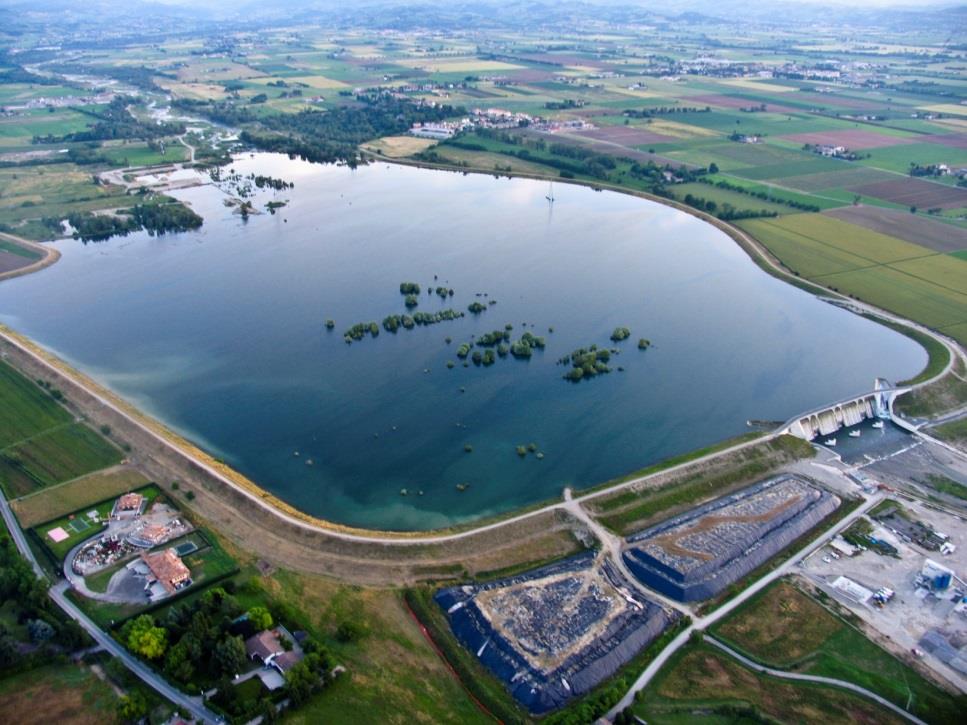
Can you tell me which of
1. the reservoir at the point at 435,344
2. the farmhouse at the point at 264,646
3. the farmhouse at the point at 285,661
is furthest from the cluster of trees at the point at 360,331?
the farmhouse at the point at 285,661

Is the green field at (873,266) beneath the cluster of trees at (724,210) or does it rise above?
beneath

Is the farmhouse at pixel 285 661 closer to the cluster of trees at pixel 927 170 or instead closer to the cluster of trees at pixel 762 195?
the cluster of trees at pixel 762 195

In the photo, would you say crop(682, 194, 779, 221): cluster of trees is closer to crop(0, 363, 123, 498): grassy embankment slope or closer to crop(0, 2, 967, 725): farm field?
crop(0, 2, 967, 725): farm field

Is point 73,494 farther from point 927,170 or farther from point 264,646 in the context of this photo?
point 927,170

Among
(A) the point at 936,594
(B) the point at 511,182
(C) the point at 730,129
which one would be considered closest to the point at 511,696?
(A) the point at 936,594

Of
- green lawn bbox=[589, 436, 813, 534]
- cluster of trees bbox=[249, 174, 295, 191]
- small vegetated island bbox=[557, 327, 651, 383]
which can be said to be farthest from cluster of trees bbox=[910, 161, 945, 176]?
cluster of trees bbox=[249, 174, 295, 191]

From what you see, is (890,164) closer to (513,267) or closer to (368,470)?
(513,267)
